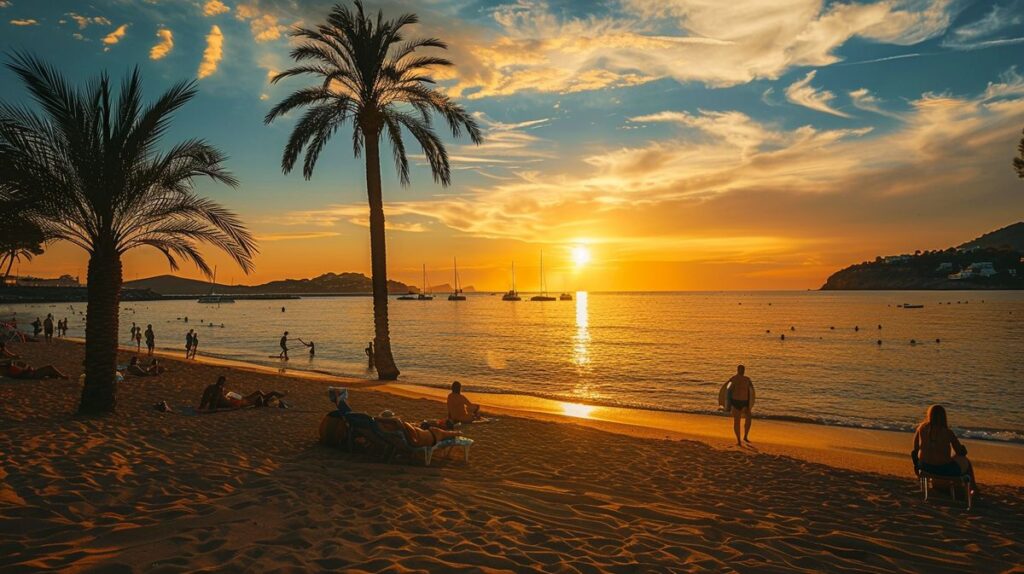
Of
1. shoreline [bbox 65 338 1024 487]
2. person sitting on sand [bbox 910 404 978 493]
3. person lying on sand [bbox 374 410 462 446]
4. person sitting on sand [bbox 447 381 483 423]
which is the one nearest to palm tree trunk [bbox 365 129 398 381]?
shoreline [bbox 65 338 1024 487]

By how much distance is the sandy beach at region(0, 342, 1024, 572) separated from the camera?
5.17m

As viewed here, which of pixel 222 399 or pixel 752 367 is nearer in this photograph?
pixel 222 399

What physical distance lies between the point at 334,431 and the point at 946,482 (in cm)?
996

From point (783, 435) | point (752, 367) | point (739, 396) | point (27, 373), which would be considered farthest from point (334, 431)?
point (752, 367)

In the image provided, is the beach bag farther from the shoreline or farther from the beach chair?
the beach chair

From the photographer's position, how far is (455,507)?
22.0 ft

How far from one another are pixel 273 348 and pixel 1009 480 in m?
47.5

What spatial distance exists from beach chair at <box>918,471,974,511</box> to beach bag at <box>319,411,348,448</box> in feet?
30.8

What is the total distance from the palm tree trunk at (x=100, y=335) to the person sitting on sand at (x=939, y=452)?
15450 millimetres

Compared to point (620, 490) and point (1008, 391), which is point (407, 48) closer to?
point (620, 490)

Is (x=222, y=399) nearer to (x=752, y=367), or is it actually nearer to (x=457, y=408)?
(x=457, y=408)

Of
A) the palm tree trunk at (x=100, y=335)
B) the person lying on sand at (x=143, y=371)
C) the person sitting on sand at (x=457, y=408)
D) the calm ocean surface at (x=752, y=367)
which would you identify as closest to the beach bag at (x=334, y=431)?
the person sitting on sand at (x=457, y=408)

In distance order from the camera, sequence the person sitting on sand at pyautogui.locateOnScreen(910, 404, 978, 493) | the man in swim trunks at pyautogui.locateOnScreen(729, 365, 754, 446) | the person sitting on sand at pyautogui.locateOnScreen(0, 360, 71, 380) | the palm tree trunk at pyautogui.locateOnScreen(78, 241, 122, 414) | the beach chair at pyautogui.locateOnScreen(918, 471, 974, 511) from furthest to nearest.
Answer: the person sitting on sand at pyautogui.locateOnScreen(0, 360, 71, 380) → the man in swim trunks at pyautogui.locateOnScreen(729, 365, 754, 446) → the palm tree trunk at pyautogui.locateOnScreen(78, 241, 122, 414) → the person sitting on sand at pyautogui.locateOnScreen(910, 404, 978, 493) → the beach chair at pyautogui.locateOnScreen(918, 471, 974, 511)

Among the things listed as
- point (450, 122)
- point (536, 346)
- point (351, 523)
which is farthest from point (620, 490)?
point (536, 346)
